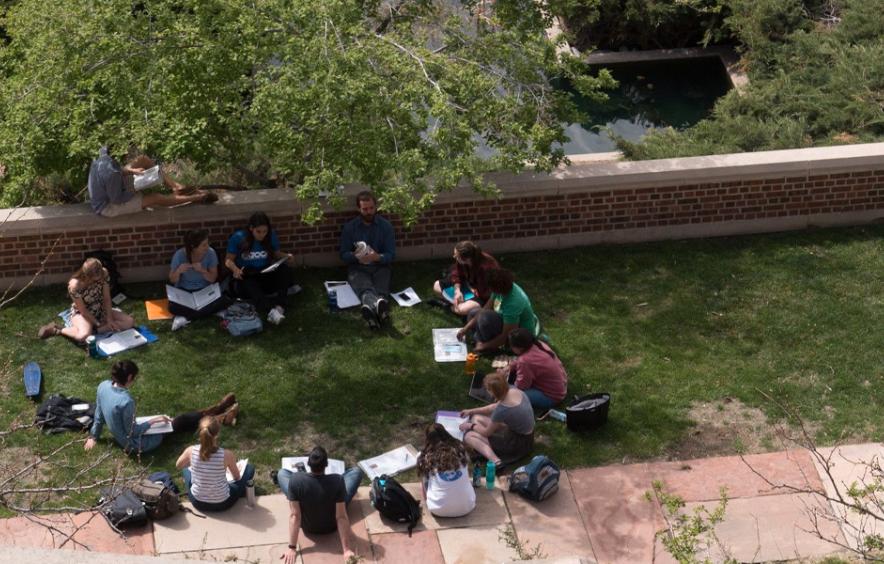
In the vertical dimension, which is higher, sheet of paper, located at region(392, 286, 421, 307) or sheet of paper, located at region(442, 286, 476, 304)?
sheet of paper, located at region(442, 286, 476, 304)

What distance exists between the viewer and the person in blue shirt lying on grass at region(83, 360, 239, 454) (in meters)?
10.4

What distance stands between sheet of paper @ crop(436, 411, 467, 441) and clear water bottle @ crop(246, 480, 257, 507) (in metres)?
1.67

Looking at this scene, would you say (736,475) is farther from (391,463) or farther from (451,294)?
(451,294)

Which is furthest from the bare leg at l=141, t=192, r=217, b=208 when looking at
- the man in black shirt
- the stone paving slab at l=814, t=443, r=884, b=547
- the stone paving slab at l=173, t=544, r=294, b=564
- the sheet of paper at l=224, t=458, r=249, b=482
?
the stone paving slab at l=814, t=443, r=884, b=547

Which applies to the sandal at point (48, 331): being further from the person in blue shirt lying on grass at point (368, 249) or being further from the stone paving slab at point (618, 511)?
the stone paving slab at point (618, 511)

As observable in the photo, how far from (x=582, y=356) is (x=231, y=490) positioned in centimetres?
362

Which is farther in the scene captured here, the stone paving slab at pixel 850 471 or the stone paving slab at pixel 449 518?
the stone paving slab at pixel 449 518

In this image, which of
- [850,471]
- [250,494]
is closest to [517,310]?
[250,494]

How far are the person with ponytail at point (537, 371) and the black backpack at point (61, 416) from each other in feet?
12.1

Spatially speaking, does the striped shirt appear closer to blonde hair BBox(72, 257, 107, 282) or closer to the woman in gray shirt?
the woman in gray shirt

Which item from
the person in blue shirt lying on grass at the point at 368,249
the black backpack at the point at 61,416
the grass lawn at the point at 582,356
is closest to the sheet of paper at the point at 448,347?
the grass lawn at the point at 582,356

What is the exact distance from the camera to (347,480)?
10.2m

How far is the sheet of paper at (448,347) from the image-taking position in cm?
1192

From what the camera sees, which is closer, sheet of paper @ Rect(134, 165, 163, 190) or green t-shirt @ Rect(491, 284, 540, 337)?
green t-shirt @ Rect(491, 284, 540, 337)
